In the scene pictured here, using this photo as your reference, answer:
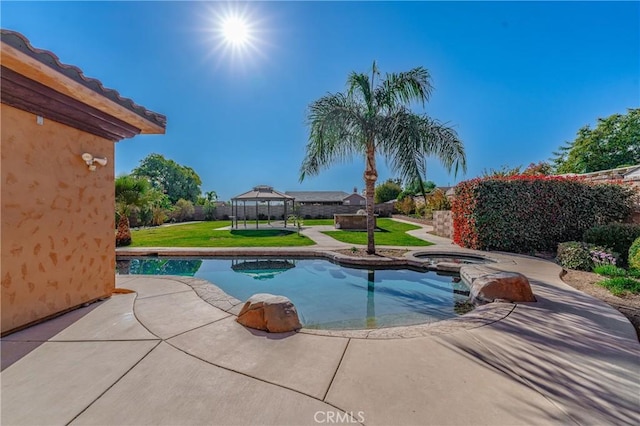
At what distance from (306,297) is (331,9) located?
850 centimetres

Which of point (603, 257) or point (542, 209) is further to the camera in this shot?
point (542, 209)

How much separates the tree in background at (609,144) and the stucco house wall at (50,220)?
124ft

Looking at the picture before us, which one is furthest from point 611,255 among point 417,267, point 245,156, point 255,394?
point 245,156

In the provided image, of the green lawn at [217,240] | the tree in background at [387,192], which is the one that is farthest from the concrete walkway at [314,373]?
the tree in background at [387,192]

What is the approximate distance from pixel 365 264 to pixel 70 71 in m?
7.46

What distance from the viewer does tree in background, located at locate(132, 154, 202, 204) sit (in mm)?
40531

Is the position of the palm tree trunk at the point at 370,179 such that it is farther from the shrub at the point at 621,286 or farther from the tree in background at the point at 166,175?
the tree in background at the point at 166,175

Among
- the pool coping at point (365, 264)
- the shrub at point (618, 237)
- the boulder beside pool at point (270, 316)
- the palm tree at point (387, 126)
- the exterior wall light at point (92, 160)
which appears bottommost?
the pool coping at point (365, 264)

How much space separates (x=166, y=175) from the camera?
41094mm

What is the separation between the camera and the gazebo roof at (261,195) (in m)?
17.8

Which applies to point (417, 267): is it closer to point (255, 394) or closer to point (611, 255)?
point (611, 255)

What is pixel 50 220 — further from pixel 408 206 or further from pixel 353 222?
pixel 408 206

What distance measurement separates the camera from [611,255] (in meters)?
6.69

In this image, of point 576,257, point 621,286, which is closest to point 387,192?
point 576,257
